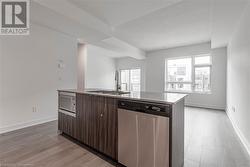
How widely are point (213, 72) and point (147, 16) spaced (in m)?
4.10

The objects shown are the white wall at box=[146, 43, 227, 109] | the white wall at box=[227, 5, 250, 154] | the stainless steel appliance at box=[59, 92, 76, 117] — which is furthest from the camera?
the white wall at box=[146, 43, 227, 109]

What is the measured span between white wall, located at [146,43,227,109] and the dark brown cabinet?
5.27 m

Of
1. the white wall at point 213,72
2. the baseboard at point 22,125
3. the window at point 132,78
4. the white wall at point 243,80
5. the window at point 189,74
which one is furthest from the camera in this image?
the window at point 132,78

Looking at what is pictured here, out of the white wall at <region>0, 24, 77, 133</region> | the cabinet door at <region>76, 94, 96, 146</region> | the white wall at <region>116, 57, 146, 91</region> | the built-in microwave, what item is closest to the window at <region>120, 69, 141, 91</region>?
the white wall at <region>116, 57, 146, 91</region>

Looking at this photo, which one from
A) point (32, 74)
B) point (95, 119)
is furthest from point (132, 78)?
point (95, 119)

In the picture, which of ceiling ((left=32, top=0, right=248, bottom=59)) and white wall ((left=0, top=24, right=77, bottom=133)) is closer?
ceiling ((left=32, top=0, right=248, bottom=59))

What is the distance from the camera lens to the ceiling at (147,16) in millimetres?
2562

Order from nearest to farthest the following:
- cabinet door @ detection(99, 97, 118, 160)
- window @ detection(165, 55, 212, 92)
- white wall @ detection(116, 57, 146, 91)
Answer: cabinet door @ detection(99, 97, 118, 160)
window @ detection(165, 55, 212, 92)
white wall @ detection(116, 57, 146, 91)

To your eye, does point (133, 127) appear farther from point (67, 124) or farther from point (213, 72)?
point (213, 72)

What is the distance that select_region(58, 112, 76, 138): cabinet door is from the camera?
2.46m

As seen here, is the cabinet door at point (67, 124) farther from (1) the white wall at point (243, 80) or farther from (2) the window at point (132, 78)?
(2) the window at point (132, 78)

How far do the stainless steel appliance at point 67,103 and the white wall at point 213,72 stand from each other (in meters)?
5.33

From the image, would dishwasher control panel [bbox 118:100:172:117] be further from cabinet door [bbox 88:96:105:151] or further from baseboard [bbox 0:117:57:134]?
baseboard [bbox 0:117:57:134]

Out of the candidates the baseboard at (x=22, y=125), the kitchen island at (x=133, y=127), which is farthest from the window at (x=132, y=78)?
the kitchen island at (x=133, y=127)
